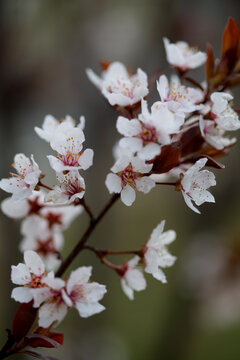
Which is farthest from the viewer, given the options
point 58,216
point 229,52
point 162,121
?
point 58,216

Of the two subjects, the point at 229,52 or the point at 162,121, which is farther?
the point at 229,52

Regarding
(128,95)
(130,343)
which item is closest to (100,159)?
(130,343)

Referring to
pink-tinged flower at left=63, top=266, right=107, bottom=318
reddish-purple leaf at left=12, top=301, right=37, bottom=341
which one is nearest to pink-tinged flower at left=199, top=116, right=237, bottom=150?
pink-tinged flower at left=63, top=266, right=107, bottom=318

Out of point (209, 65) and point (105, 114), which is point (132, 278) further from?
point (105, 114)

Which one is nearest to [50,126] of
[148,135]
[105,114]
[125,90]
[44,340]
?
[125,90]

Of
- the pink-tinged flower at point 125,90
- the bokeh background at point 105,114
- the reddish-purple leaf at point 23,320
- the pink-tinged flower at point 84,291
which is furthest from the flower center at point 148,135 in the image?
the bokeh background at point 105,114

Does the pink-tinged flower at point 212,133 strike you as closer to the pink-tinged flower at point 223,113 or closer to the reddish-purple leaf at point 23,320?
the pink-tinged flower at point 223,113

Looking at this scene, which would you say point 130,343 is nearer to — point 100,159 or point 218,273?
point 218,273
